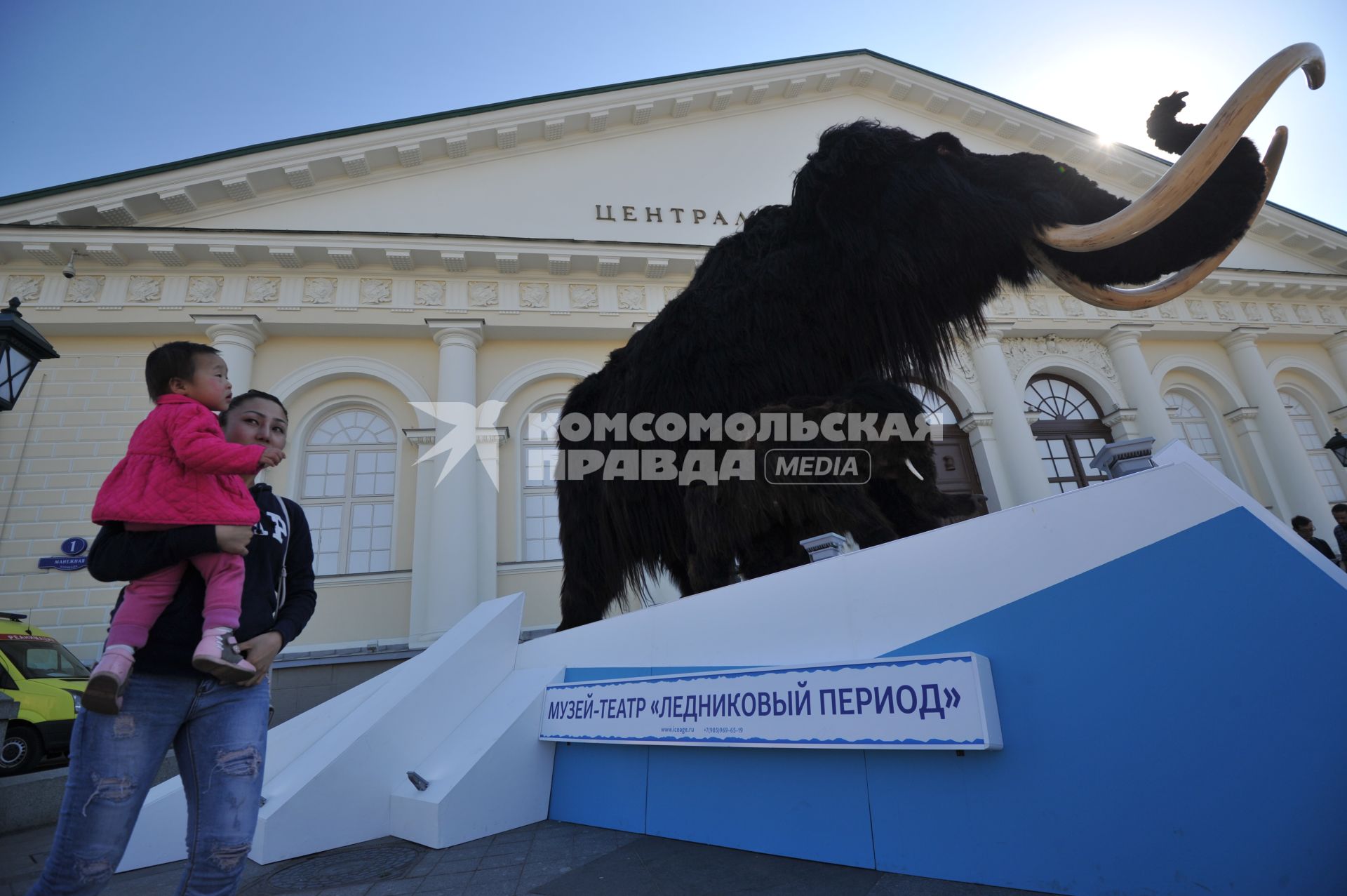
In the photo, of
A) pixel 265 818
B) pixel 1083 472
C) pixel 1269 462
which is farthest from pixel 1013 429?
pixel 265 818

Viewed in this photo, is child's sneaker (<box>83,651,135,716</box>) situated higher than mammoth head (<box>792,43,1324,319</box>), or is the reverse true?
mammoth head (<box>792,43,1324,319</box>)

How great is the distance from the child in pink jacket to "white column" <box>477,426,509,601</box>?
811 centimetres

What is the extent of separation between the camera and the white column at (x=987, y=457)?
1133 centimetres

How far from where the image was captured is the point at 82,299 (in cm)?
980

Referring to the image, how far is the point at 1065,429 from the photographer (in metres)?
12.5

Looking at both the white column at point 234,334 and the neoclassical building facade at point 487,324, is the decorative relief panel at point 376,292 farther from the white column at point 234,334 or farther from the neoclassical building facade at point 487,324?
the white column at point 234,334

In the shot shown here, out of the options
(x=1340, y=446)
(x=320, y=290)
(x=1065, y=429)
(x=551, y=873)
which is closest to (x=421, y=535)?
(x=320, y=290)

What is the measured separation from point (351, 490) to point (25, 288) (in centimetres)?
566

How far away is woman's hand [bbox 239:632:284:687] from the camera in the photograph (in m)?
1.62

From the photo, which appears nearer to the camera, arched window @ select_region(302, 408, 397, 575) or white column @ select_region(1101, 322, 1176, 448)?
arched window @ select_region(302, 408, 397, 575)

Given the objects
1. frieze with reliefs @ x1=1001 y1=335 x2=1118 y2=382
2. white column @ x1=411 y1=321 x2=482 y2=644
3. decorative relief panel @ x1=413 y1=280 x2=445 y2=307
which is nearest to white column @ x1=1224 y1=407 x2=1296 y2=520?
frieze with reliefs @ x1=1001 y1=335 x2=1118 y2=382

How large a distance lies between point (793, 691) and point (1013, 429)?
35.5ft

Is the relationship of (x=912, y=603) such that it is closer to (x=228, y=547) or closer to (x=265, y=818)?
(x=228, y=547)

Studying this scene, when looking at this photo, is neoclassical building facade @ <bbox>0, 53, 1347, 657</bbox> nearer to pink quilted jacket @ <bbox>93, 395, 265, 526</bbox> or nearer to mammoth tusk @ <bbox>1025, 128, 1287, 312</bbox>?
mammoth tusk @ <bbox>1025, 128, 1287, 312</bbox>
